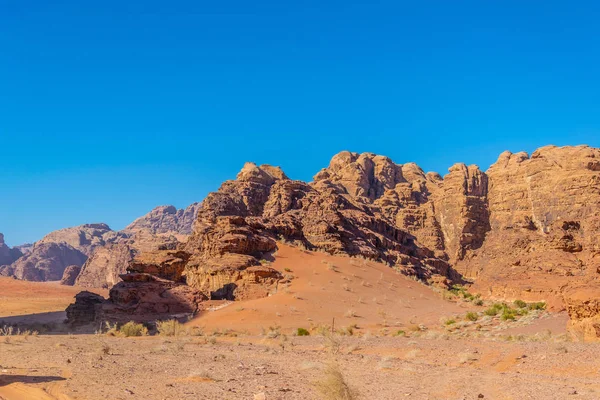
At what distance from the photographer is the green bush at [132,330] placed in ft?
77.1

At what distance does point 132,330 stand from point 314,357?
12.0m

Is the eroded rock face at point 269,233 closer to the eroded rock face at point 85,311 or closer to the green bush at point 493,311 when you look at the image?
the eroded rock face at point 85,311

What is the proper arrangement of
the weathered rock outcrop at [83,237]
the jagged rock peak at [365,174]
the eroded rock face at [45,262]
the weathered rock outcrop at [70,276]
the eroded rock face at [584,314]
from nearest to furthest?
1. the eroded rock face at [584,314]
2. the weathered rock outcrop at [70,276]
3. the jagged rock peak at [365,174]
4. the eroded rock face at [45,262]
5. the weathered rock outcrop at [83,237]

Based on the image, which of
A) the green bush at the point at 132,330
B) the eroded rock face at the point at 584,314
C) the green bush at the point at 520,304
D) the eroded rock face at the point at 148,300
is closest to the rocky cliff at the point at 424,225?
the eroded rock face at the point at 584,314

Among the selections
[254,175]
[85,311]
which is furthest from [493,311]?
[254,175]

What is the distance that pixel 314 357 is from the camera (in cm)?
1508

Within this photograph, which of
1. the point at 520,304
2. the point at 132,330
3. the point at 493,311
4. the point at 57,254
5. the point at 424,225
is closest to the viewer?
the point at 493,311

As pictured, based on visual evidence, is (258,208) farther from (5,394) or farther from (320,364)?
(5,394)

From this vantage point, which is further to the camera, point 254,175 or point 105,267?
point 105,267

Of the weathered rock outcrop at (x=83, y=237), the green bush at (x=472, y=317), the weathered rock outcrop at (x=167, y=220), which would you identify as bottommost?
the green bush at (x=472, y=317)

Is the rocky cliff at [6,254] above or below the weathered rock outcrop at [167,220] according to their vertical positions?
below

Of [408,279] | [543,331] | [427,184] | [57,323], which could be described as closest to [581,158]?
[427,184]

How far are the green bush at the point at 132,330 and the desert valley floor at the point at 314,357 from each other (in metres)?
1.26

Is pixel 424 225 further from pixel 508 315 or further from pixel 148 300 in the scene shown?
pixel 508 315
